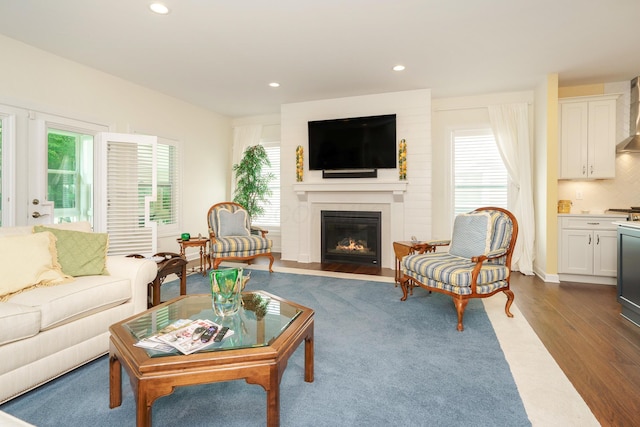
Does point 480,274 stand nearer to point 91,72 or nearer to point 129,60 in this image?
point 129,60

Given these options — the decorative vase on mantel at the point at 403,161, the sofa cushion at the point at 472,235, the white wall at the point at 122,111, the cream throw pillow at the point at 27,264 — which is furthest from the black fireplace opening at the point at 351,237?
the cream throw pillow at the point at 27,264

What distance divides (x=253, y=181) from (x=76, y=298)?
14.3 ft

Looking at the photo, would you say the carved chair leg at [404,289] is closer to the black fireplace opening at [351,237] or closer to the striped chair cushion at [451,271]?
the striped chair cushion at [451,271]

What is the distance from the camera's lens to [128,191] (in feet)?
14.7

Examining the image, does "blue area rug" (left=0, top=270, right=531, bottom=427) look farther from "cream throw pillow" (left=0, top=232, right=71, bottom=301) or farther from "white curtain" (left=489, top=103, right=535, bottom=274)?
"white curtain" (left=489, top=103, right=535, bottom=274)

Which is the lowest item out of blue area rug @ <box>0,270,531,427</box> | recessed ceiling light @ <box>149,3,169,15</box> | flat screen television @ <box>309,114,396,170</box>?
blue area rug @ <box>0,270,531,427</box>

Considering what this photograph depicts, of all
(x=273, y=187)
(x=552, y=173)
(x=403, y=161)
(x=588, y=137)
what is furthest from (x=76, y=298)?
(x=588, y=137)

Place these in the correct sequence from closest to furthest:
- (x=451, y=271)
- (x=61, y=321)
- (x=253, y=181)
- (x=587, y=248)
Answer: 1. (x=61, y=321)
2. (x=451, y=271)
3. (x=587, y=248)
4. (x=253, y=181)

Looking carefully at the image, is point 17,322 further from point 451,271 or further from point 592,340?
point 592,340

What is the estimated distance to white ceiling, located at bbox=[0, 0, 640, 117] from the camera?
2.88 meters

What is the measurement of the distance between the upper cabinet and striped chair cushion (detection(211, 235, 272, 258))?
4234 mm

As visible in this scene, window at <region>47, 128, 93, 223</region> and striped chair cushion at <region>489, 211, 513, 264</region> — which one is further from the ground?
window at <region>47, 128, 93, 223</region>

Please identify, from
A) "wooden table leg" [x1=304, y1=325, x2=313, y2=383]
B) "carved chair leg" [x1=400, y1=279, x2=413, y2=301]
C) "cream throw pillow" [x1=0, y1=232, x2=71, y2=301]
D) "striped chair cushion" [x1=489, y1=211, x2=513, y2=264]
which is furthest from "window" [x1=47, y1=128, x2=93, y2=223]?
"striped chair cushion" [x1=489, y1=211, x2=513, y2=264]

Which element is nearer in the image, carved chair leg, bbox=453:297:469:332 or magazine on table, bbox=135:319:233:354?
magazine on table, bbox=135:319:233:354
